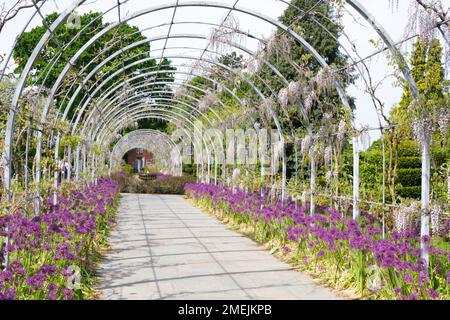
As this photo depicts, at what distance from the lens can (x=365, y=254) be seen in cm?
492

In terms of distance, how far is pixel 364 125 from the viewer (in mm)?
6500

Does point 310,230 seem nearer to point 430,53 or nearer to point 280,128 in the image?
point 430,53

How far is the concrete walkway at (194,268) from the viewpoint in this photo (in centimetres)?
486

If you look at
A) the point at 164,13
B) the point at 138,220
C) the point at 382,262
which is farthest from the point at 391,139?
the point at 138,220

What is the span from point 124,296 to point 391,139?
3.27 m

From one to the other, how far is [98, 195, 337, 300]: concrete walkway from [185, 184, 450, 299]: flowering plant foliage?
0.27 metres

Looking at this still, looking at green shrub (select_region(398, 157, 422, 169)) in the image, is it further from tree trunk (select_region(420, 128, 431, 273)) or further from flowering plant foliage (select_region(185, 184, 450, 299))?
tree trunk (select_region(420, 128, 431, 273))

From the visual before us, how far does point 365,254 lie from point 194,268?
2032 mm

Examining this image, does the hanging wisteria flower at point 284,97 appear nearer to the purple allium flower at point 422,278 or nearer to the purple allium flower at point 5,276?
the purple allium flower at point 422,278

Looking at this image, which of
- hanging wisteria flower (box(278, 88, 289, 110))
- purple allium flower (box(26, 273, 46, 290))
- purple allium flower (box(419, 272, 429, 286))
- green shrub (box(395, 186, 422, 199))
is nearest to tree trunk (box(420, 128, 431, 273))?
purple allium flower (box(419, 272, 429, 286))

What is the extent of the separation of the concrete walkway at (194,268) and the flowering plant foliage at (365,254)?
10.5 inches

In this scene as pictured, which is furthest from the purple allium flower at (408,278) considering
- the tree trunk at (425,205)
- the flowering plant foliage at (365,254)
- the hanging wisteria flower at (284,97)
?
the hanging wisteria flower at (284,97)

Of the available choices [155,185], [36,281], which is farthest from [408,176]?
[155,185]

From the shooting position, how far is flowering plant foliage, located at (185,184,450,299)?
4.11 meters
